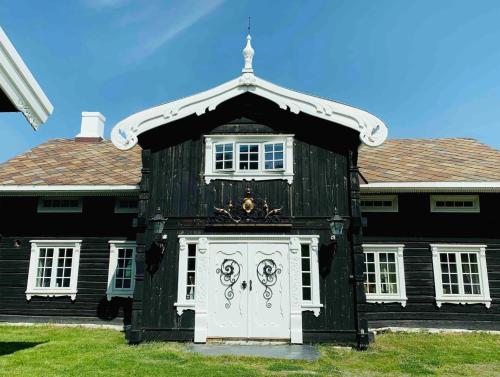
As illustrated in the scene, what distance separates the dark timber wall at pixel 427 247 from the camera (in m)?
11.6

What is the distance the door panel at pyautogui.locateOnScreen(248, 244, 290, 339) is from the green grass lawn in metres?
1.15

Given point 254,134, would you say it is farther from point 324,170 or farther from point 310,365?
point 310,365

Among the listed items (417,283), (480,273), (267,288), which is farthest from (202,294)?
(480,273)

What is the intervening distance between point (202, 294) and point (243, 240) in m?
1.51

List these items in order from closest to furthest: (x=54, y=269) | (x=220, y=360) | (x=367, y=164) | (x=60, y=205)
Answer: (x=220, y=360) → (x=54, y=269) → (x=60, y=205) → (x=367, y=164)

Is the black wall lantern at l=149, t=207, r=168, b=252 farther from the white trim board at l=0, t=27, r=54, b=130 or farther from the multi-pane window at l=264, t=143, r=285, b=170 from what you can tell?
the white trim board at l=0, t=27, r=54, b=130

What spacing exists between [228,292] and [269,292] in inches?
36.4

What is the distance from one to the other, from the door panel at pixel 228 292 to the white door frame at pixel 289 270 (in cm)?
14

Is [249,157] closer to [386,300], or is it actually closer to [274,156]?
[274,156]

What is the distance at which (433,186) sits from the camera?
38.0 feet

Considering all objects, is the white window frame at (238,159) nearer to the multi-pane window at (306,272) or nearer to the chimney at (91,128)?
the multi-pane window at (306,272)

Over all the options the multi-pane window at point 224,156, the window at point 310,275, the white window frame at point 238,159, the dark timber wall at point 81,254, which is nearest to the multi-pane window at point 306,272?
the window at point 310,275

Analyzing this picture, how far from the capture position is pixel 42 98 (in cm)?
402

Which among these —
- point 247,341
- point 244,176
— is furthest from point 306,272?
point 244,176
